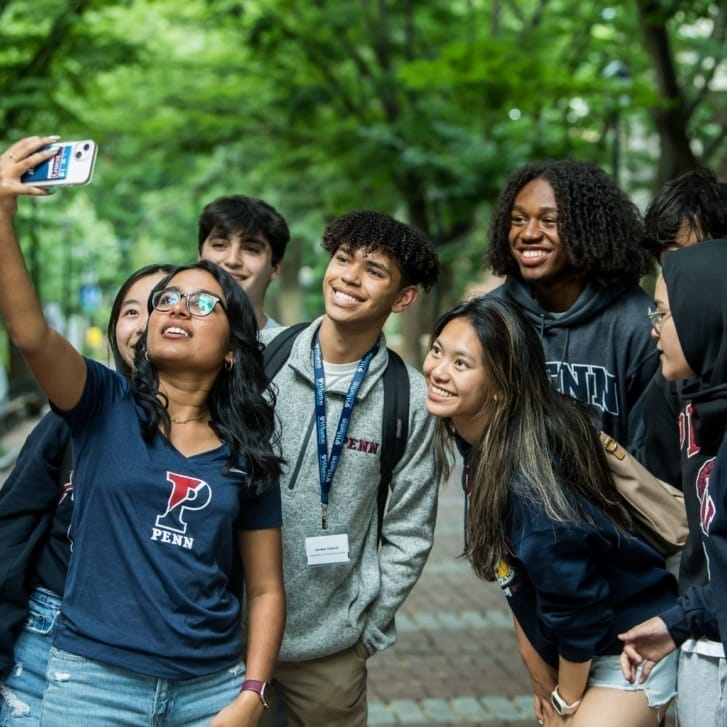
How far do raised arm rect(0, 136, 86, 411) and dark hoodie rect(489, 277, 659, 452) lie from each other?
188 cm

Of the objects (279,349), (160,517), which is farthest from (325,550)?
(160,517)

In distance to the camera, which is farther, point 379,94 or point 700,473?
point 379,94

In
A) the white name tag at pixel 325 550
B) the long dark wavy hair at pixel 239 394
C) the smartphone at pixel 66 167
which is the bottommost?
the white name tag at pixel 325 550

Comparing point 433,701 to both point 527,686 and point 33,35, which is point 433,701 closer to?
point 527,686

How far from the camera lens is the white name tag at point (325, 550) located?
3.92 m

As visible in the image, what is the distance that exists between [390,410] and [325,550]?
494 mm

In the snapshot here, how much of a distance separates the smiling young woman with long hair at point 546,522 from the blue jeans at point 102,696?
960mm

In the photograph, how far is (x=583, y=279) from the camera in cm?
440

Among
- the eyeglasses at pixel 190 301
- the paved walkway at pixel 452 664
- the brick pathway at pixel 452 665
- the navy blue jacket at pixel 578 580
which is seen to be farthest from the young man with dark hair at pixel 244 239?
the brick pathway at pixel 452 665

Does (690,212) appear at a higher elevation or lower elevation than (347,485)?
higher

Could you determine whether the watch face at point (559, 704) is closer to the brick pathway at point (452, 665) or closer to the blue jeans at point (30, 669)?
the blue jeans at point (30, 669)

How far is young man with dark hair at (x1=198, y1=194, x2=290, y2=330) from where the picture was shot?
5.21m

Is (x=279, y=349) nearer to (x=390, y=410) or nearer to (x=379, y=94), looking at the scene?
(x=390, y=410)

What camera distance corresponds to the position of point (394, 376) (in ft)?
13.5
